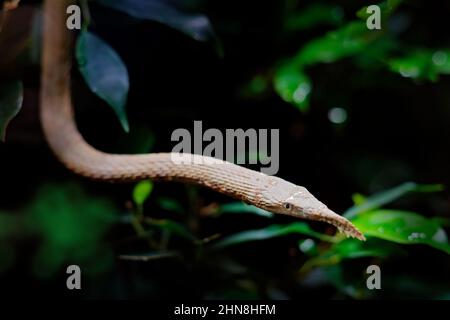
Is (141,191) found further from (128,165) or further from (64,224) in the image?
(64,224)

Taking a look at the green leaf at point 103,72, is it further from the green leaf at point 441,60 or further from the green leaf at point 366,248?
the green leaf at point 441,60

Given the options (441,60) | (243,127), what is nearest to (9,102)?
(243,127)

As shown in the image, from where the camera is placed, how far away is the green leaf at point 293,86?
1364mm

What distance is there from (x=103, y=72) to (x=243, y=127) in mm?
490

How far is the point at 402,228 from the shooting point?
114 centimetres

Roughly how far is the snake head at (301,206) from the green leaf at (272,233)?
16 cm

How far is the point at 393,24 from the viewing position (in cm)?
183

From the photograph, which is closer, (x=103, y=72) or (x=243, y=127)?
(x=103, y=72)

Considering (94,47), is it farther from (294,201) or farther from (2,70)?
(294,201)

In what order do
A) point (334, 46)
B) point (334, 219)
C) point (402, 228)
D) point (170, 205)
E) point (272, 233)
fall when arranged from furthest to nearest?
point (334, 46)
point (170, 205)
point (272, 233)
point (402, 228)
point (334, 219)

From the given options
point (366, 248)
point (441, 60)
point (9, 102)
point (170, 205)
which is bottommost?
point (366, 248)

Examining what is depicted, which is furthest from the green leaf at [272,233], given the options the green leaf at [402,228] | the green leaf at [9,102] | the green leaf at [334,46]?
the green leaf at [9,102]

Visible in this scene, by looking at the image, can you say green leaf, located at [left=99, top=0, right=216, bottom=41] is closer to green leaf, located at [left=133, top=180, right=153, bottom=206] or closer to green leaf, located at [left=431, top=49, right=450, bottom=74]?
green leaf, located at [left=133, top=180, right=153, bottom=206]

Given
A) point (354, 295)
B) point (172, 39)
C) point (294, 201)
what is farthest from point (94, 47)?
point (354, 295)
